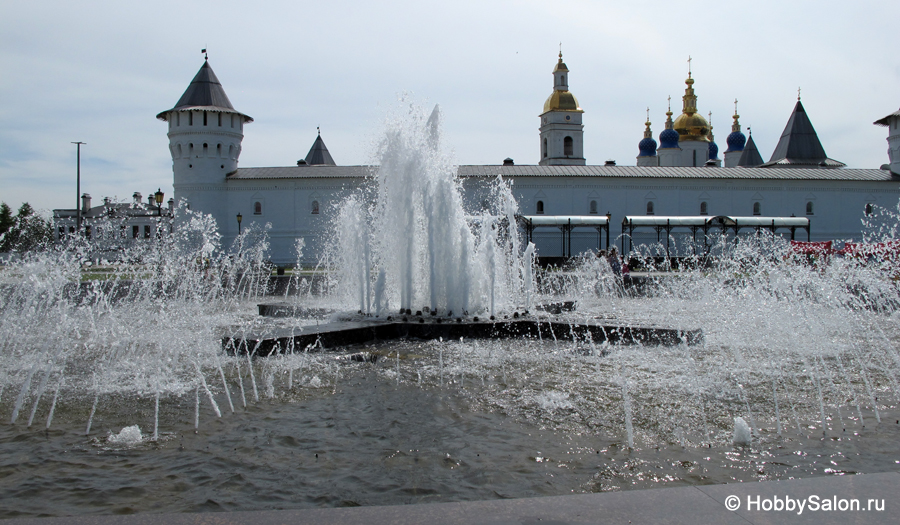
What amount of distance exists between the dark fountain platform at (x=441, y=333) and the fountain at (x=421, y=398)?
6 centimetres

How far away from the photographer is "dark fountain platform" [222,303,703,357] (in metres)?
6.06

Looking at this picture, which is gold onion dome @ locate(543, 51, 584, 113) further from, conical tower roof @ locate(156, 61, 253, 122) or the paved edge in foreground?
the paved edge in foreground

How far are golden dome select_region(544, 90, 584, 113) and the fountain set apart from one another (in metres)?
32.2

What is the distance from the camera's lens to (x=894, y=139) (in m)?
32.2

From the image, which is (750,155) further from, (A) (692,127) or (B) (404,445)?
(B) (404,445)

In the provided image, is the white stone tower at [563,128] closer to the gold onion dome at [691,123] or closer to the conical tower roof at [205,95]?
the gold onion dome at [691,123]

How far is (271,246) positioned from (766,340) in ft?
85.2

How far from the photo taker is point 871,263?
17812mm

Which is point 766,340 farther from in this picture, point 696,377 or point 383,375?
point 383,375

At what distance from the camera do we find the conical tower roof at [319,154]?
139 ft

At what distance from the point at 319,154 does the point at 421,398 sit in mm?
39711

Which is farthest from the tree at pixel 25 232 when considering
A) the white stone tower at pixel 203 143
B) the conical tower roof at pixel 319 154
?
the conical tower roof at pixel 319 154

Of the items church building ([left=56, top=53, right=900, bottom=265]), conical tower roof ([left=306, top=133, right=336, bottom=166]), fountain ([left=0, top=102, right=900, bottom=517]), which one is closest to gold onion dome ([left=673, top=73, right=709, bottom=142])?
church building ([left=56, top=53, right=900, bottom=265])

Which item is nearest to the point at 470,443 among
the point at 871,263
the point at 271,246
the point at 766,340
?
the point at 766,340
